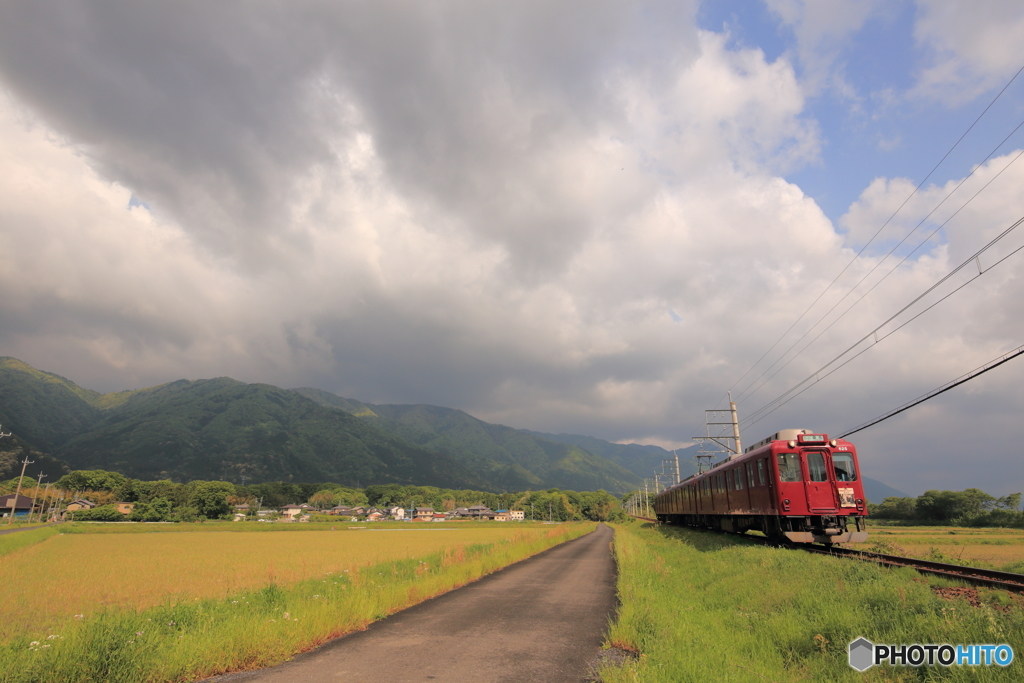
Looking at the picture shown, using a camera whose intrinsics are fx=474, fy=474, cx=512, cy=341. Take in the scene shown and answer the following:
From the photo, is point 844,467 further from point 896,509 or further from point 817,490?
point 896,509

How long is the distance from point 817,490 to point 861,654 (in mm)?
14485

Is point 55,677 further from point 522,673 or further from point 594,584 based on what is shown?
point 594,584

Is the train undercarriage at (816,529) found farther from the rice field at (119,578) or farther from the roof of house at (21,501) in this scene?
the roof of house at (21,501)

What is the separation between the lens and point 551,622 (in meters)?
12.2

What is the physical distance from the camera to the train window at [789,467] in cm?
2100

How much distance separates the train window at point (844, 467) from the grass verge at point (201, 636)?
1872 cm

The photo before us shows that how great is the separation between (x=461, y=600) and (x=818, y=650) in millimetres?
9763

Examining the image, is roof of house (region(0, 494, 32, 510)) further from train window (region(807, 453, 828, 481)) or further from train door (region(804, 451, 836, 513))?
train window (region(807, 453, 828, 481))

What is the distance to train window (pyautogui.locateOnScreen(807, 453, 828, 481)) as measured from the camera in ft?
69.1

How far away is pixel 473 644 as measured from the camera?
985 centimetres

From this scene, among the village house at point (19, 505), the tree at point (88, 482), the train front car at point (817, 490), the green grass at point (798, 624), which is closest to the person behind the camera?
the green grass at point (798, 624)

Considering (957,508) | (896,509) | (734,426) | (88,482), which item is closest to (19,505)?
(88,482)

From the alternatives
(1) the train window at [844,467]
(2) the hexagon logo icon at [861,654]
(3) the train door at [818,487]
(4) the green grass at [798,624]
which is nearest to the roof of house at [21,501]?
(4) the green grass at [798,624]

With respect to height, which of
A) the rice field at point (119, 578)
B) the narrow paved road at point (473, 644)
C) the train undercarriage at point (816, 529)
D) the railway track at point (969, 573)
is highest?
the train undercarriage at point (816, 529)
